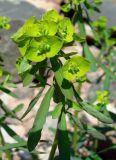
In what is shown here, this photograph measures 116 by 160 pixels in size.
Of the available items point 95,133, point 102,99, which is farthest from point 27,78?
point 102,99

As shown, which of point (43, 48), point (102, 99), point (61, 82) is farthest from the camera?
point (102, 99)

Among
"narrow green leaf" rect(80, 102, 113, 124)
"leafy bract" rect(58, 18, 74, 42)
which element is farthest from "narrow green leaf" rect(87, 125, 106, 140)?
"leafy bract" rect(58, 18, 74, 42)

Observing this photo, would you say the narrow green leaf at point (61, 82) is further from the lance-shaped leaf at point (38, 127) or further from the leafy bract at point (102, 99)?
the leafy bract at point (102, 99)

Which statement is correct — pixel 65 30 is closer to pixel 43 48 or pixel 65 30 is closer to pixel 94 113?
pixel 43 48

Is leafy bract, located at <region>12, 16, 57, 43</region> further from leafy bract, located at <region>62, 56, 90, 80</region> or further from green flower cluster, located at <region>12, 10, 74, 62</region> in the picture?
leafy bract, located at <region>62, 56, 90, 80</region>

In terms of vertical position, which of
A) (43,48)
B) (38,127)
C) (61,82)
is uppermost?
(43,48)

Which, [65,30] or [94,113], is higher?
[65,30]

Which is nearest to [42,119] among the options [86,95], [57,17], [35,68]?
[35,68]

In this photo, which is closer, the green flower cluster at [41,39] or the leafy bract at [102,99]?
the green flower cluster at [41,39]

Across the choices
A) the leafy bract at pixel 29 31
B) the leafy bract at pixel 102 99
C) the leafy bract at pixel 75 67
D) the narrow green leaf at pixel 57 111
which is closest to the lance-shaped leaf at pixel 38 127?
the narrow green leaf at pixel 57 111
